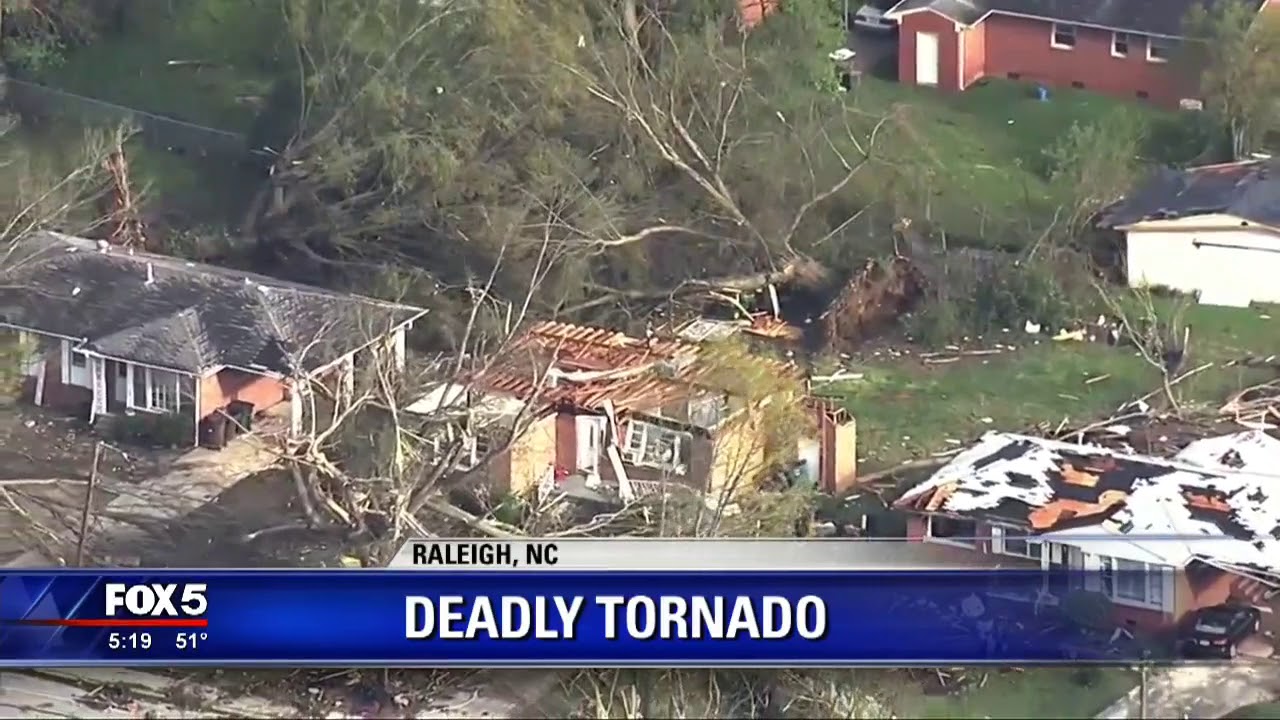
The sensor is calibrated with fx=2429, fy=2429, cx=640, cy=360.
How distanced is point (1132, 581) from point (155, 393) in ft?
6.90

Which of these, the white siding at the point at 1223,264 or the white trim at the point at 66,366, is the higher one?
the white siding at the point at 1223,264

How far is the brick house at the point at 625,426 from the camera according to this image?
16.8ft

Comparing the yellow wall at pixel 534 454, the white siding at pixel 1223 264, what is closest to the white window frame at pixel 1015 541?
the white siding at pixel 1223 264

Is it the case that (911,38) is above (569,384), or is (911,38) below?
above

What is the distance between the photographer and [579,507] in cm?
511

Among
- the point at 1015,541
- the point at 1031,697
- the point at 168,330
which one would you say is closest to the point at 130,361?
the point at 168,330

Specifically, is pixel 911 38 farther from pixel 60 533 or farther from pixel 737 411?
pixel 60 533

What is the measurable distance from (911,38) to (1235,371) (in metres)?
1.11

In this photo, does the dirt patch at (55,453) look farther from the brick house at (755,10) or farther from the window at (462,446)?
the brick house at (755,10)

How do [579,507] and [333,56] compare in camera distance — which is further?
[333,56]

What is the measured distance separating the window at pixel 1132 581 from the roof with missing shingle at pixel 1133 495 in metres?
0.02

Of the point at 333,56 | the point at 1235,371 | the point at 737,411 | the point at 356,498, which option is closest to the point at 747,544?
the point at 737,411

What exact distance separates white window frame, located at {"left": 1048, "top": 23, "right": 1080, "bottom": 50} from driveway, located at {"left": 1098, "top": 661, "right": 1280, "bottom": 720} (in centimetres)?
152

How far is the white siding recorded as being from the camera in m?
5.32
